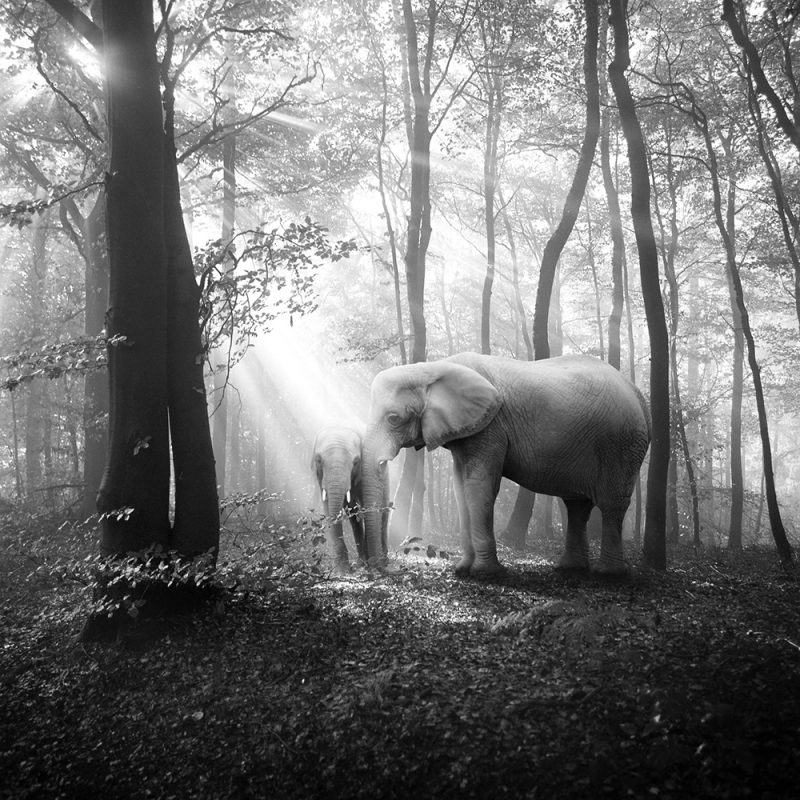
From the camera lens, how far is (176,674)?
16.7 feet

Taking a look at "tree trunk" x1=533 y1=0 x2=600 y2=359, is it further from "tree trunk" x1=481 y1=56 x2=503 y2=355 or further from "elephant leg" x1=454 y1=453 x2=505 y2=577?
"elephant leg" x1=454 y1=453 x2=505 y2=577

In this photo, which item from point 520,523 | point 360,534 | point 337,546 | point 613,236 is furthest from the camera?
point 613,236

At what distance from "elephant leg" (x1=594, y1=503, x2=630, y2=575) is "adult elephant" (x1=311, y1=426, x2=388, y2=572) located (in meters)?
3.89

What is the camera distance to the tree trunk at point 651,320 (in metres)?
9.26

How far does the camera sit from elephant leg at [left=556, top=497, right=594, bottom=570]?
9321 millimetres

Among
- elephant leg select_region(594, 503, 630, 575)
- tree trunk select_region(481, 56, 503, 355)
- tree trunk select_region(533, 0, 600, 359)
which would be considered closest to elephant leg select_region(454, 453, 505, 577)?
elephant leg select_region(594, 503, 630, 575)

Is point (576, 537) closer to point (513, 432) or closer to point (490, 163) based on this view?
point (513, 432)

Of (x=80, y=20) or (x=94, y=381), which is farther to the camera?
(x=94, y=381)

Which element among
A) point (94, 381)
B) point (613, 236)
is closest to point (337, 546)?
point (94, 381)

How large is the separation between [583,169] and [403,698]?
38.7 ft

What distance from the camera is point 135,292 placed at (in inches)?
238

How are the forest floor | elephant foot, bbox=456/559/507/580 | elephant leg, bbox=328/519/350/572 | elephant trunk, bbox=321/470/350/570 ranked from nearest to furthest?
the forest floor
elephant foot, bbox=456/559/507/580
elephant leg, bbox=328/519/350/572
elephant trunk, bbox=321/470/350/570

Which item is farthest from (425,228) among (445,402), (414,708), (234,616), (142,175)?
(414,708)

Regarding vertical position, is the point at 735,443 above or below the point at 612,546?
above
